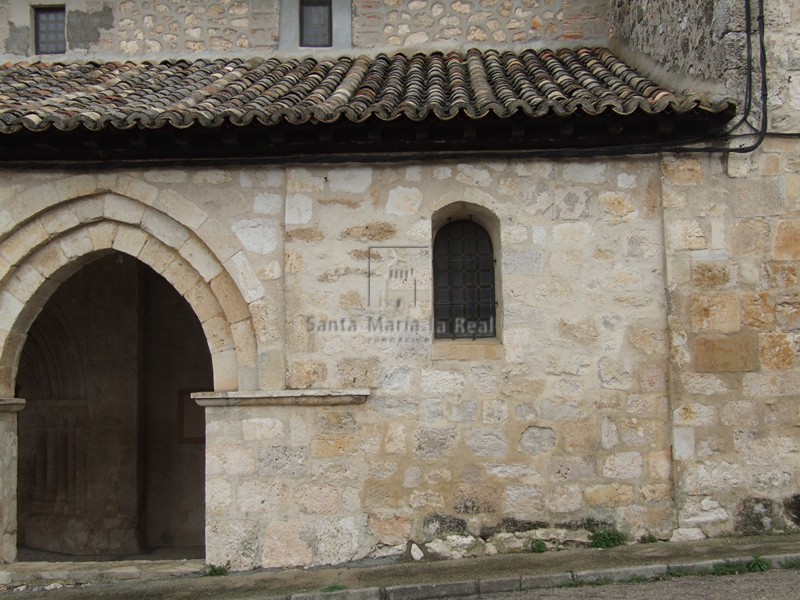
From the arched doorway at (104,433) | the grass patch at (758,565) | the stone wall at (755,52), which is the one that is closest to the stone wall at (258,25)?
the arched doorway at (104,433)

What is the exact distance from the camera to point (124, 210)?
6.55 meters

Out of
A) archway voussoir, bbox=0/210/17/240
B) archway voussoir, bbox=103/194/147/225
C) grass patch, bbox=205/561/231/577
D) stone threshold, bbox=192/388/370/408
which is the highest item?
archway voussoir, bbox=103/194/147/225

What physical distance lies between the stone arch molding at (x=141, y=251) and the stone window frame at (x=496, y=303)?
1.45 metres

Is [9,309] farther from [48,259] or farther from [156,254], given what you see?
[156,254]

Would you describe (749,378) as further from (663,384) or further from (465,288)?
(465,288)

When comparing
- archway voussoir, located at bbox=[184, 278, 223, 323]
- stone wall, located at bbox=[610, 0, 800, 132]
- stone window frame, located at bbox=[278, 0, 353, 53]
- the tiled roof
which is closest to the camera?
the tiled roof

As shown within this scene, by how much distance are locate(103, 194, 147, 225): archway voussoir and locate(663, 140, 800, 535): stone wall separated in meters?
4.10

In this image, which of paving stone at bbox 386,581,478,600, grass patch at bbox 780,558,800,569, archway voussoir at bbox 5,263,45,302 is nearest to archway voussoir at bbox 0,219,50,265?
archway voussoir at bbox 5,263,45,302

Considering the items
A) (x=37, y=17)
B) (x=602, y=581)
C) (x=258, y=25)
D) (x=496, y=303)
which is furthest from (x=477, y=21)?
(x=602, y=581)

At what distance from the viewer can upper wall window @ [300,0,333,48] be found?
9.28 metres

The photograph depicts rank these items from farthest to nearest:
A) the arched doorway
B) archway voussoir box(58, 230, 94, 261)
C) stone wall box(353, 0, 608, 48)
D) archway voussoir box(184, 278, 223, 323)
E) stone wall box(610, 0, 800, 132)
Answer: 1. the arched doorway
2. stone wall box(353, 0, 608, 48)
3. archway voussoir box(58, 230, 94, 261)
4. archway voussoir box(184, 278, 223, 323)
5. stone wall box(610, 0, 800, 132)

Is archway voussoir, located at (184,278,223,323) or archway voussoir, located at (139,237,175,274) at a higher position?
archway voussoir, located at (139,237,175,274)

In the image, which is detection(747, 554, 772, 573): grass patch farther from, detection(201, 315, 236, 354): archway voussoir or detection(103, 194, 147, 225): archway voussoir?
detection(103, 194, 147, 225): archway voussoir

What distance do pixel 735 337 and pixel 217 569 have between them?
13.9 feet
